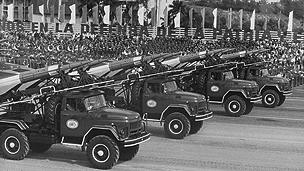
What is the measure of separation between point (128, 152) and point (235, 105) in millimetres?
10018

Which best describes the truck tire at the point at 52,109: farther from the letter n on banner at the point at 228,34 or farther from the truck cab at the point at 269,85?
the letter n on banner at the point at 228,34

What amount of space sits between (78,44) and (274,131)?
109 feet

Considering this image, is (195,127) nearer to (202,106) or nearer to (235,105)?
(202,106)

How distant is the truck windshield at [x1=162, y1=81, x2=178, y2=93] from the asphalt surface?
157 centimetres

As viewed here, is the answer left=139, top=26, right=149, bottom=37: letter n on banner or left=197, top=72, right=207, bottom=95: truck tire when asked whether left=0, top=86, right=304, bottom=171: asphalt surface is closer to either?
left=197, top=72, right=207, bottom=95: truck tire

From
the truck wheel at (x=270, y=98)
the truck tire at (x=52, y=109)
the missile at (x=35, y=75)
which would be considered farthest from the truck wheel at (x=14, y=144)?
the truck wheel at (x=270, y=98)

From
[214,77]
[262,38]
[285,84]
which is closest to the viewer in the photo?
[214,77]

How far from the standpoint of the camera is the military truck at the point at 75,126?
12.7 m

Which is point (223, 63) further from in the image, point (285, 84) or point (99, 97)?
point (99, 97)

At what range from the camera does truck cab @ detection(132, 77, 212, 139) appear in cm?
1723

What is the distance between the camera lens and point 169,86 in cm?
1786

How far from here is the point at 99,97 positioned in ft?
45.1

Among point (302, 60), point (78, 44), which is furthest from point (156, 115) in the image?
point (78, 44)

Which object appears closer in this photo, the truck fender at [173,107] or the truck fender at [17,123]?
the truck fender at [17,123]
